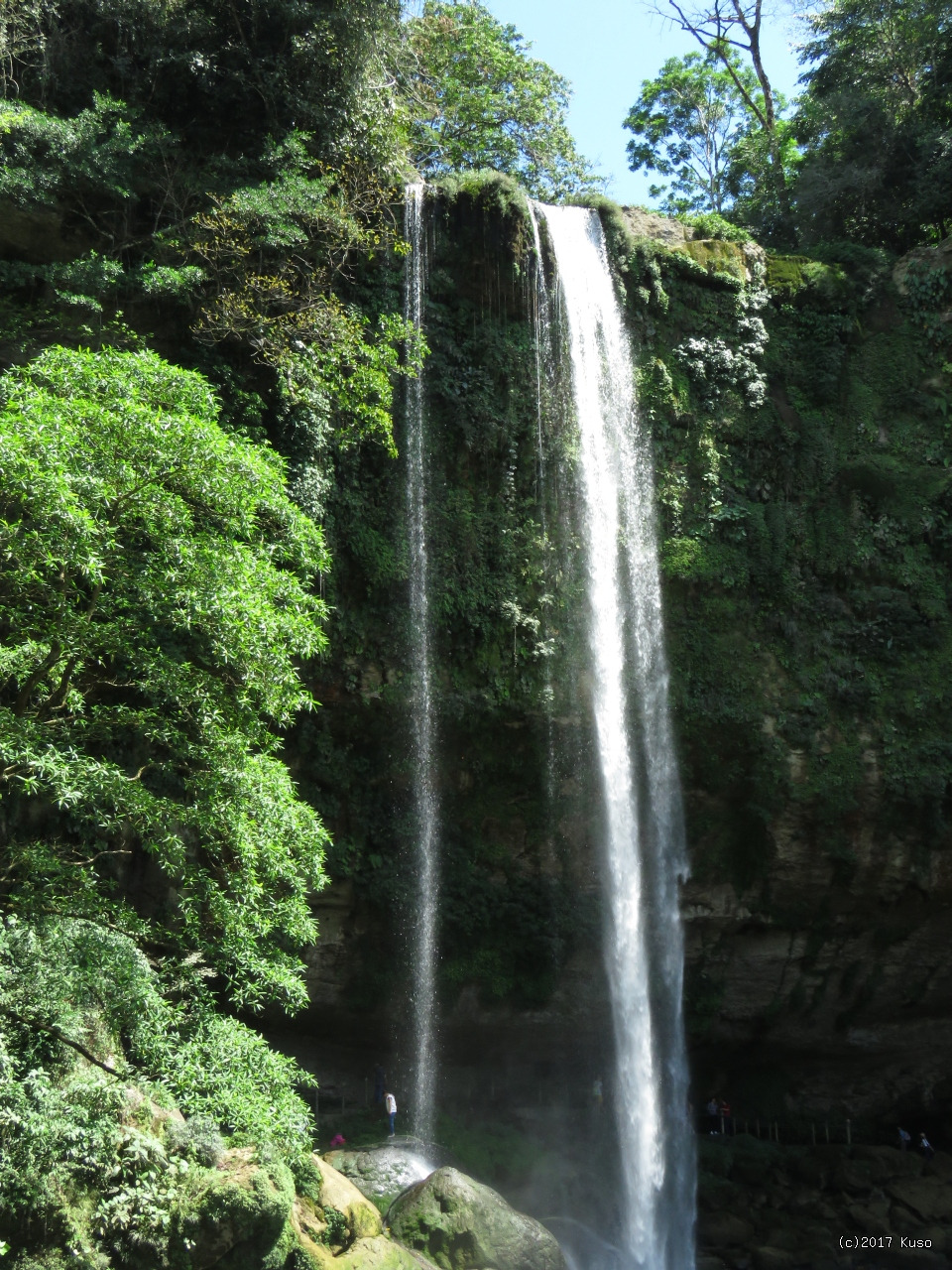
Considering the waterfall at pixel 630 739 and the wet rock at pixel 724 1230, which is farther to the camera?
the waterfall at pixel 630 739

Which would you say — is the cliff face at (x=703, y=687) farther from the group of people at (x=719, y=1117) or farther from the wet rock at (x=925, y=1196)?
the wet rock at (x=925, y=1196)

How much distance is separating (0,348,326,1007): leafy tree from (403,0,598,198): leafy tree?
54.7 feet

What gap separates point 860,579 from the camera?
18875 millimetres

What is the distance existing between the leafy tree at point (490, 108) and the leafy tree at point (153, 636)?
54.7 ft

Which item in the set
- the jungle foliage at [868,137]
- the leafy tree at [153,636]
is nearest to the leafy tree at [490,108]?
the jungle foliage at [868,137]

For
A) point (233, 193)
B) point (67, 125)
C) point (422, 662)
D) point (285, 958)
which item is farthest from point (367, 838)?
point (67, 125)

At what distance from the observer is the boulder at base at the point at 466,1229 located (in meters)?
11.1

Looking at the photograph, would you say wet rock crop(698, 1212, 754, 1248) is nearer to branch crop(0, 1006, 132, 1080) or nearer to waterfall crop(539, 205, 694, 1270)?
waterfall crop(539, 205, 694, 1270)

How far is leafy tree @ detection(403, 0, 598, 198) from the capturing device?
23.8 metres

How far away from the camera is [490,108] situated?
2419 centimetres

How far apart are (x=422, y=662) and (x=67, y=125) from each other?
9.20 m

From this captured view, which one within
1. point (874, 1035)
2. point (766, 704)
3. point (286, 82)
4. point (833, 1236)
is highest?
point (286, 82)

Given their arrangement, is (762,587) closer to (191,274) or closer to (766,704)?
(766,704)

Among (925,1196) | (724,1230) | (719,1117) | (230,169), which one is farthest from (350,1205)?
(230,169)
